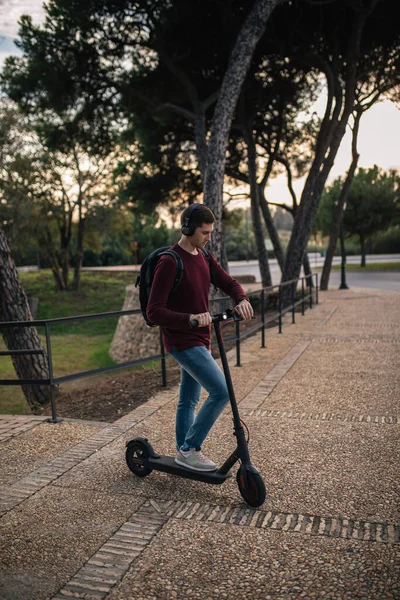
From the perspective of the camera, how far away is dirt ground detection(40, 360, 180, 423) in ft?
19.1

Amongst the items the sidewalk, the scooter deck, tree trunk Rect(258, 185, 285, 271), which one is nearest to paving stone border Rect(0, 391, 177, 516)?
the sidewalk

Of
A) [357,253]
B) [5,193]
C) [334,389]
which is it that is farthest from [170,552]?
[357,253]

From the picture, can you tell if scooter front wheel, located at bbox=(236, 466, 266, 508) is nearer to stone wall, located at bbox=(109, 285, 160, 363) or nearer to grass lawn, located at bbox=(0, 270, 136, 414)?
grass lawn, located at bbox=(0, 270, 136, 414)

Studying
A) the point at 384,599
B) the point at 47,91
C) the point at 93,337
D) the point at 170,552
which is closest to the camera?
the point at 384,599

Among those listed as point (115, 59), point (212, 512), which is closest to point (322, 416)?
point (212, 512)

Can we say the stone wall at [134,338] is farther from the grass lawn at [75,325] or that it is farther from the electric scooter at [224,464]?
the electric scooter at [224,464]

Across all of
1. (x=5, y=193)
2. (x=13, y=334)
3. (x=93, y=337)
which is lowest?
(x=93, y=337)

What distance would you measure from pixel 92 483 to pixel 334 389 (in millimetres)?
3409

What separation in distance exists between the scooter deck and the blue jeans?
13 centimetres

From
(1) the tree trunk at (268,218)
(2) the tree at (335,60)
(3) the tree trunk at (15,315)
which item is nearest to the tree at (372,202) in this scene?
(1) the tree trunk at (268,218)

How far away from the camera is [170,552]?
2.85 meters

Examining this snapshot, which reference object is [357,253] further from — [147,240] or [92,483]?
[92,483]

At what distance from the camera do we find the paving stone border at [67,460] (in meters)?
3.60

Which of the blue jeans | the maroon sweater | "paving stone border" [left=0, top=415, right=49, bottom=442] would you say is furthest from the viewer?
"paving stone border" [left=0, top=415, right=49, bottom=442]
